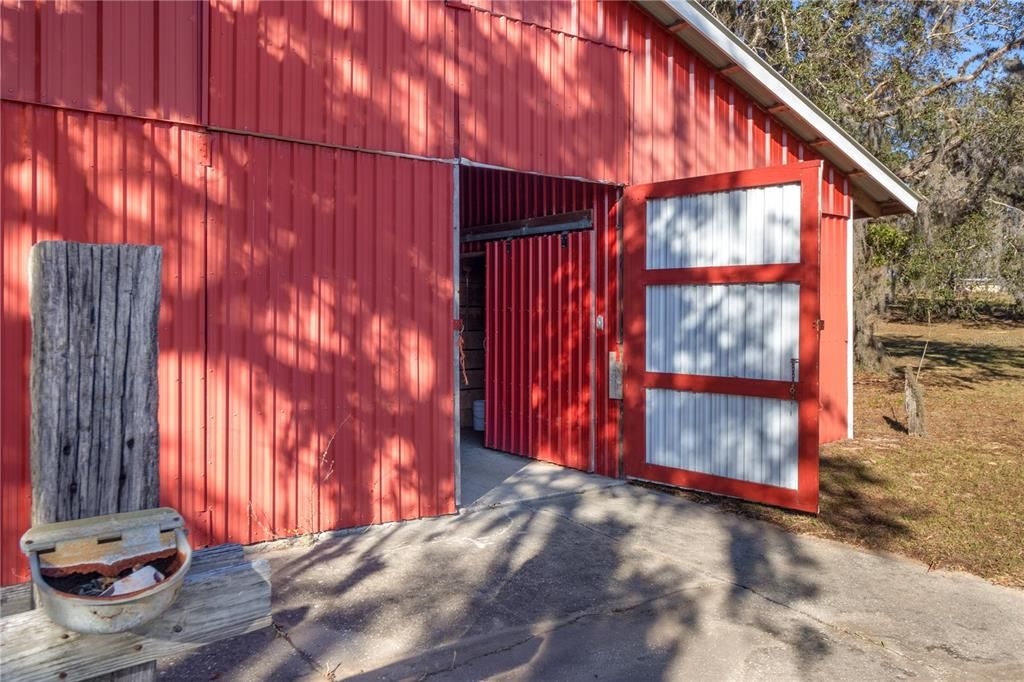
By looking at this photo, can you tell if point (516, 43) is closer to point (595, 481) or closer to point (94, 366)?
point (595, 481)

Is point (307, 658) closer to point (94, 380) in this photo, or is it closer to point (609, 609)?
point (609, 609)

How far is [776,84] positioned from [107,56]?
19.6 ft

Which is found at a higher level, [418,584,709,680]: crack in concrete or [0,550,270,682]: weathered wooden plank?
[0,550,270,682]: weathered wooden plank

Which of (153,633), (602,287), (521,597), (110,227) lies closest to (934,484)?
(602,287)

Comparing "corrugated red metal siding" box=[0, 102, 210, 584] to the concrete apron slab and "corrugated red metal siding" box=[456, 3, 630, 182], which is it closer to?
the concrete apron slab

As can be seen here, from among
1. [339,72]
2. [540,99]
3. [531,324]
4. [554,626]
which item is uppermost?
[540,99]

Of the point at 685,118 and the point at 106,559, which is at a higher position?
the point at 685,118

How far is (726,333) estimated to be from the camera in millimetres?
6898

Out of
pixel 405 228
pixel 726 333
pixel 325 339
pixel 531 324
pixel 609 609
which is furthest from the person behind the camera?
pixel 531 324

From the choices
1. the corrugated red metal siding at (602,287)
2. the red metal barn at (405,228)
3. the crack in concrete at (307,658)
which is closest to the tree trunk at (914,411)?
the red metal barn at (405,228)

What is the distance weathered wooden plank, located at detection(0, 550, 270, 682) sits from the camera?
1.62 m

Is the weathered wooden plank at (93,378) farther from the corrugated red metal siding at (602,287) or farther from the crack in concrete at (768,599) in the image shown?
the corrugated red metal siding at (602,287)

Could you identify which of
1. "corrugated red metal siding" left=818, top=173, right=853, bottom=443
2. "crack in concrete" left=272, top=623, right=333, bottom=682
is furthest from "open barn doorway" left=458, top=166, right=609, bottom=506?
"corrugated red metal siding" left=818, top=173, right=853, bottom=443

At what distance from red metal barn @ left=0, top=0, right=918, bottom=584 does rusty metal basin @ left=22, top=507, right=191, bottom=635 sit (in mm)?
3299
